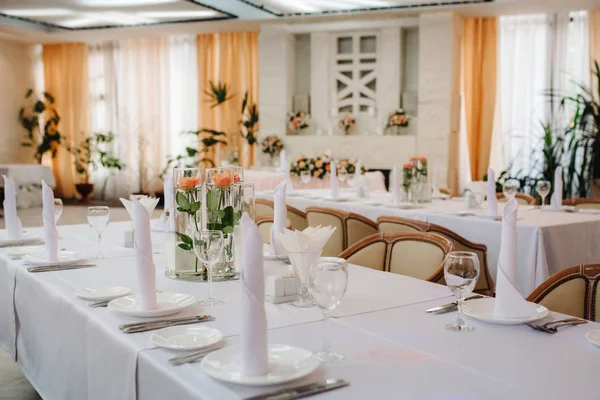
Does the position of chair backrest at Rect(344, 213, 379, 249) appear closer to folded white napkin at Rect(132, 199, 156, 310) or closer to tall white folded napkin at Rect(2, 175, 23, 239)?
tall white folded napkin at Rect(2, 175, 23, 239)

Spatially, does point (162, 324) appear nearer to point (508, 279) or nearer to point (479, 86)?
point (508, 279)

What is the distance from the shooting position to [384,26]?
9.85m

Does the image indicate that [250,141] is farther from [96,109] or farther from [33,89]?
[33,89]

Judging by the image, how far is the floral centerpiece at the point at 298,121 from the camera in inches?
406

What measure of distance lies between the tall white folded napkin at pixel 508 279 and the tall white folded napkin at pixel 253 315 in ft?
2.32

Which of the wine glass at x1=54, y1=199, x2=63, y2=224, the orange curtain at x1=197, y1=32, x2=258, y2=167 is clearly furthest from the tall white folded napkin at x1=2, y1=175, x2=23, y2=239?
the orange curtain at x1=197, y1=32, x2=258, y2=167

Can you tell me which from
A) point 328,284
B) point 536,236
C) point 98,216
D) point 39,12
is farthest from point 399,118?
point 328,284

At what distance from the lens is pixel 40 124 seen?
1302 centimetres

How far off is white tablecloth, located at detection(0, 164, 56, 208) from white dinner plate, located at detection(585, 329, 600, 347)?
10.4m

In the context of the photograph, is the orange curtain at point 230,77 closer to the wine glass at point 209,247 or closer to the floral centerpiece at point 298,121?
the floral centerpiece at point 298,121

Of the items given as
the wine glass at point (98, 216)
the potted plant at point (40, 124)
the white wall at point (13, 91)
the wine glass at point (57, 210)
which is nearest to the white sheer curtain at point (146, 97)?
the potted plant at point (40, 124)

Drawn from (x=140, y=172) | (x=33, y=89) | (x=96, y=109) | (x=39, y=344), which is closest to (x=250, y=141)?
(x=140, y=172)

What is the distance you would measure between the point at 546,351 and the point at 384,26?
8987mm

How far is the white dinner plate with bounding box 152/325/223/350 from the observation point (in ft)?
4.60
